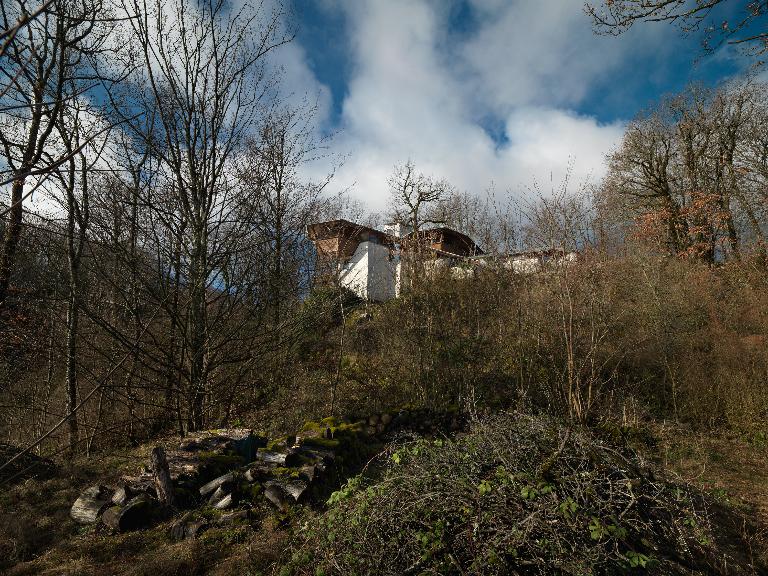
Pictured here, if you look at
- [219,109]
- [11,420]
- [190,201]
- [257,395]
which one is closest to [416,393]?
[257,395]

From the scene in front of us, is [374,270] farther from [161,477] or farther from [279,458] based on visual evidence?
[161,477]

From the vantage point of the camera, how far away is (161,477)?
173 inches

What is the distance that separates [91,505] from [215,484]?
1.10 m

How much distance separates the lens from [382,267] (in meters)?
16.8

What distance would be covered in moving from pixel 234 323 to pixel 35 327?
11.2 ft

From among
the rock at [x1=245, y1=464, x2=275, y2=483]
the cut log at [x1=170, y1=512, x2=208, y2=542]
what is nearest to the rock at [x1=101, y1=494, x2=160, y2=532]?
the cut log at [x1=170, y1=512, x2=208, y2=542]

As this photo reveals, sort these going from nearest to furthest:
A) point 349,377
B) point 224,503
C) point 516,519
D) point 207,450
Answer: point 516,519 < point 224,503 < point 207,450 < point 349,377

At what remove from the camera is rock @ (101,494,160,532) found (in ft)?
13.1

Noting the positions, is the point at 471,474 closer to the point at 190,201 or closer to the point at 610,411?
the point at 190,201

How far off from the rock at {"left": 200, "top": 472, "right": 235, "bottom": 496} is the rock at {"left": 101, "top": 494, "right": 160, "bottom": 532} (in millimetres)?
478

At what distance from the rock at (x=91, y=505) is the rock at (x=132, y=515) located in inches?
4.8

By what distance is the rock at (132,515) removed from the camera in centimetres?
398

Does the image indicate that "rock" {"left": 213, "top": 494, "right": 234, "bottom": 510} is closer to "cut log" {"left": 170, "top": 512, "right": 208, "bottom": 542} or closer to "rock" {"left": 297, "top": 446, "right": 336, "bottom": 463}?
"cut log" {"left": 170, "top": 512, "right": 208, "bottom": 542}

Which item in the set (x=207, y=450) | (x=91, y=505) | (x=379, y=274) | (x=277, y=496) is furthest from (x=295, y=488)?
(x=379, y=274)
